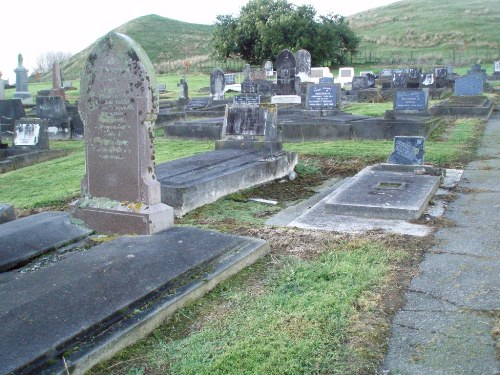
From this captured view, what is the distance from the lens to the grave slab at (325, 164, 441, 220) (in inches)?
260

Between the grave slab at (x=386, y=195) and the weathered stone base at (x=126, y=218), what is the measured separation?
2322 millimetres

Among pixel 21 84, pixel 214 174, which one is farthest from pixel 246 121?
pixel 21 84

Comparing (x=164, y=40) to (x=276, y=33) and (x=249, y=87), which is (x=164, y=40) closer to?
(x=276, y=33)

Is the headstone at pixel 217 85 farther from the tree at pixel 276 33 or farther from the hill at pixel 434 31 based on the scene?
the hill at pixel 434 31

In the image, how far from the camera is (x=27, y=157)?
1406cm

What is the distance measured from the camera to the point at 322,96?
1614cm

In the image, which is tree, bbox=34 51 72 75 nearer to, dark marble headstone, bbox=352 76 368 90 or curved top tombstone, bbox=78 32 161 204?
dark marble headstone, bbox=352 76 368 90

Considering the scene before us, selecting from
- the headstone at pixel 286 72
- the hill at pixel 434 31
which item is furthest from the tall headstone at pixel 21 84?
the hill at pixel 434 31

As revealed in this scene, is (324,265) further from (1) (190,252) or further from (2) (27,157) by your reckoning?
(2) (27,157)

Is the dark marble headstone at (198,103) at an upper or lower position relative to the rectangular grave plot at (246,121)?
upper

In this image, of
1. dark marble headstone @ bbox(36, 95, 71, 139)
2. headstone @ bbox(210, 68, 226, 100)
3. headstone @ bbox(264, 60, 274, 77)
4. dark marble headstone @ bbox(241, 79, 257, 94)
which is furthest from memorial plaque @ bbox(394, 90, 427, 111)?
headstone @ bbox(264, 60, 274, 77)

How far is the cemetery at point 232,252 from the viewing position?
337cm

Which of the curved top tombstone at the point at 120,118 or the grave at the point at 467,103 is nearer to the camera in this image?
the curved top tombstone at the point at 120,118

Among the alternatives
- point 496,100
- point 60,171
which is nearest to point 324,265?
point 60,171
